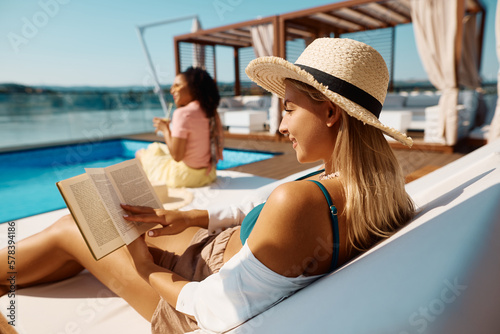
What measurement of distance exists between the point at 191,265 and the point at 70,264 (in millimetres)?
638

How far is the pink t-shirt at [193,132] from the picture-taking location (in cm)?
329

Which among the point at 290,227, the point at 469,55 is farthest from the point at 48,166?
the point at 469,55

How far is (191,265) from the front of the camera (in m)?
1.24

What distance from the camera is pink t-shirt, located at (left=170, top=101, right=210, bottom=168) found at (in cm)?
329

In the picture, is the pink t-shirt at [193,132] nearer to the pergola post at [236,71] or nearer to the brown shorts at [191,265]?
the brown shorts at [191,265]

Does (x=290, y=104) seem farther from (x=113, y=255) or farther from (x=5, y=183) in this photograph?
(x=5, y=183)

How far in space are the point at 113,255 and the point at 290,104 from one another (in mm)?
872

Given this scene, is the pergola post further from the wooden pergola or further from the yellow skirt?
the yellow skirt

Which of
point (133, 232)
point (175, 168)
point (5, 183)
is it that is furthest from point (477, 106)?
point (5, 183)

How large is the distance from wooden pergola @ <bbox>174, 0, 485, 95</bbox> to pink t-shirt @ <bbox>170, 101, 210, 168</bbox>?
425 cm

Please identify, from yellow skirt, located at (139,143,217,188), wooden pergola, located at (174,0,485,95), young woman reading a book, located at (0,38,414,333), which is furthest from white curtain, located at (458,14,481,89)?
young woman reading a book, located at (0,38,414,333)

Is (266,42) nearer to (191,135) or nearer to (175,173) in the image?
(191,135)

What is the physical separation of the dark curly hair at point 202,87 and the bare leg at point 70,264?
2.18m

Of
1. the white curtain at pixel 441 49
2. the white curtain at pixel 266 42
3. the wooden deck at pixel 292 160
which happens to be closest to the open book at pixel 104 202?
the wooden deck at pixel 292 160
